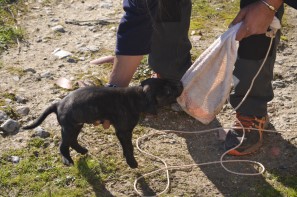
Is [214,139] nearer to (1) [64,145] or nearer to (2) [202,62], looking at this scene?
(2) [202,62]

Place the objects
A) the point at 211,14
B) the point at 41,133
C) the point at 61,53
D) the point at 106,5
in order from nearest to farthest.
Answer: the point at 41,133
the point at 61,53
the point at 211,14
the point at 106,5

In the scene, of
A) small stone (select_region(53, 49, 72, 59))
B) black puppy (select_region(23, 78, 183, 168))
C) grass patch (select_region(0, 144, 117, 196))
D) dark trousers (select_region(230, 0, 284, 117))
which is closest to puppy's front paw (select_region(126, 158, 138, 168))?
black puppy (select_region(23, 78, 183, 168))

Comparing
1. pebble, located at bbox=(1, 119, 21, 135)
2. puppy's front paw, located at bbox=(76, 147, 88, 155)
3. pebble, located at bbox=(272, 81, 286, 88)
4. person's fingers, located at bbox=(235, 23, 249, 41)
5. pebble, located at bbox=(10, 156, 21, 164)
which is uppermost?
person's fingers, located at bbox=(235, 23, 249, 41)

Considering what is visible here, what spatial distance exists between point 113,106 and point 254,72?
119 centimetres

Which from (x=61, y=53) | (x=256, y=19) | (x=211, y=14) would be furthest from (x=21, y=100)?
(x=211, y=14)

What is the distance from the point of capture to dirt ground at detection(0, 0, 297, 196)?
3926mm

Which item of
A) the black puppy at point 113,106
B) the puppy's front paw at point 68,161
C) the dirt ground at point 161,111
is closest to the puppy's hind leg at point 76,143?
the black puppy at point 113,106

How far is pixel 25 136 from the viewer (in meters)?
4.35

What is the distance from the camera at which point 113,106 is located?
12.4ft

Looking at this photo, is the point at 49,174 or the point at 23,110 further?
the point at 23,110

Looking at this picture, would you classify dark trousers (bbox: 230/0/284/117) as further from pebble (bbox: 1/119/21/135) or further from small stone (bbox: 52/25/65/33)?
small stone (bbox: 52/25/65/33)

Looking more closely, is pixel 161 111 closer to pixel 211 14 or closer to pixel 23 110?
pixel 23 110

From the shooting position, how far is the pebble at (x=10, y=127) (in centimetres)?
436

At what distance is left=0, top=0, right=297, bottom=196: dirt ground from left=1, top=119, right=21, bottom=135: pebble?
7 cm
